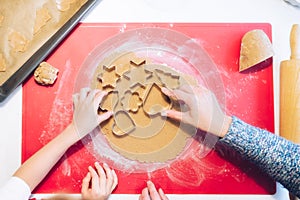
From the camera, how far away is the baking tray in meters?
0.86

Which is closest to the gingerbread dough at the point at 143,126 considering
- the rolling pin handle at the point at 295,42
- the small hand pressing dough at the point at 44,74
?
the small hand pressing dough at the point at 44,74

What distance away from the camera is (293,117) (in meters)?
0.85

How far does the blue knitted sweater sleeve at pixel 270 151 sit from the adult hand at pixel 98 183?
24 cm

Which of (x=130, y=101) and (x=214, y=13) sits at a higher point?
(x=214, y=13)

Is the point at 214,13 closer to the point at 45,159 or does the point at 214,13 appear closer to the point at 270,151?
the point at 270,151

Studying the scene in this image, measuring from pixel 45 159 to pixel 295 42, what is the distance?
1.87 feet

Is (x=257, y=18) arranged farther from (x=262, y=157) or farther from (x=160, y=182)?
(x=160, y=182)

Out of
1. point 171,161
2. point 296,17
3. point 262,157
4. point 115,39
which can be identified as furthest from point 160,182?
→ point 296,17

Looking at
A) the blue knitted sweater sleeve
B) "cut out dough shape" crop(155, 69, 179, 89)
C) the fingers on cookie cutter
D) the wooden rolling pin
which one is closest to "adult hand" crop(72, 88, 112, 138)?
the fingers on cookie cutter

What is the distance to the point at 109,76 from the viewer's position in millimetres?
879

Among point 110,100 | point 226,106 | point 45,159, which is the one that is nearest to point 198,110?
point 226,106

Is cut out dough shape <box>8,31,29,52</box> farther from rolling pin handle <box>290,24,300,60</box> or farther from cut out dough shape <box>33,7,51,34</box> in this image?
rolling pin handle <box>290,24,300,60</box>

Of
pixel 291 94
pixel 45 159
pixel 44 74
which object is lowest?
pixel 45 159

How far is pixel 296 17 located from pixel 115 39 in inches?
15.7
